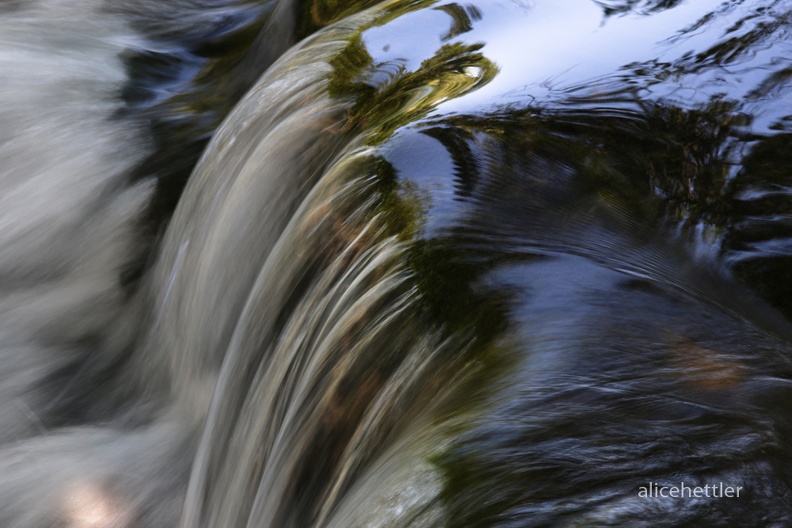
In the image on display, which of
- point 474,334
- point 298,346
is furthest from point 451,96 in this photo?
point 474,334

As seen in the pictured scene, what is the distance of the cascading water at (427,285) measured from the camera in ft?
4.57

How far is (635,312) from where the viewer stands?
1.62m

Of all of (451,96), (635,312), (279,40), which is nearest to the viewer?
(635,312)

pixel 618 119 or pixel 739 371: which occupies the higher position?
pixel 618 119

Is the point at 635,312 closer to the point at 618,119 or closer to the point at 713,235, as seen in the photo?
the point at 713,235

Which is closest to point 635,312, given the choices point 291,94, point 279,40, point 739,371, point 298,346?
point 739,371

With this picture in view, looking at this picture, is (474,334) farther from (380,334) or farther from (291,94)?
(291,94)

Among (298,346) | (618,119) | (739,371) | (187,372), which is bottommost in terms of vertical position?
(187,372)

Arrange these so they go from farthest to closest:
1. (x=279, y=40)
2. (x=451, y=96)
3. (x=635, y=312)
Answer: (x=279, y=40)
(x=451, y=96)
(x=635, y=312)

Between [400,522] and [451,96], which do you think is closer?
[400,522]

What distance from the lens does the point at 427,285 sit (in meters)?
1.78

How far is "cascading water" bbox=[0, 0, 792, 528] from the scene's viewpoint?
4.57ft

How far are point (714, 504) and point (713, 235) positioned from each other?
2.40ft

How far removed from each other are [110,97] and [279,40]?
816mm
